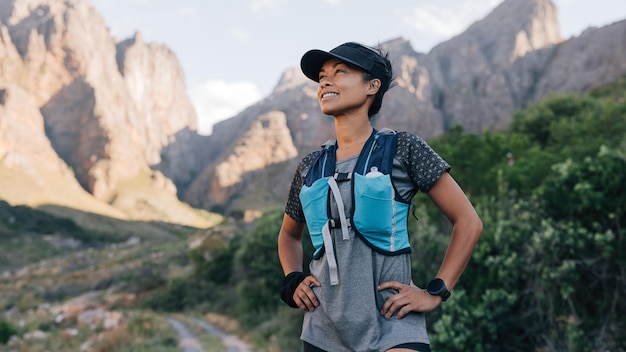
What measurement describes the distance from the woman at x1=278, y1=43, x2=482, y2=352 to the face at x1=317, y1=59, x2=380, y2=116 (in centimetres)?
1

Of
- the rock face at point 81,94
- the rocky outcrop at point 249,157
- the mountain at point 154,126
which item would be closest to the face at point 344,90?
the mountain at point 154,126

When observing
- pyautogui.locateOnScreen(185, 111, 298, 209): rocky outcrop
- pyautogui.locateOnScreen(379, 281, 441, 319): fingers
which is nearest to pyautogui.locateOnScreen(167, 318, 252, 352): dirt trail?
pyautogui.locateOnScreen(379, 281, 441, 319): fingers

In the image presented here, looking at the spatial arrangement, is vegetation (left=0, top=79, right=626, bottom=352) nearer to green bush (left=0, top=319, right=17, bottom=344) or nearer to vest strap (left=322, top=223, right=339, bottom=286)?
green bush (left=0, top=319, right=17, bottom=344)

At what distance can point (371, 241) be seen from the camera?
2.27 metres

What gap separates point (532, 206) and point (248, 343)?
12.3 metres

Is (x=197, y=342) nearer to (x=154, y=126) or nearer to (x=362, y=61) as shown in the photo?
(x=362, y=61)

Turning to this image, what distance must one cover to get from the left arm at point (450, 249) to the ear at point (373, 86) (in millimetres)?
568

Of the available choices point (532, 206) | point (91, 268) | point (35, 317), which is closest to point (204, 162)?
point (91, 268)

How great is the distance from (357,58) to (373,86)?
172 millimetres

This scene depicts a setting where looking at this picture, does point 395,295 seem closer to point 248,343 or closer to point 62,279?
point 248,343

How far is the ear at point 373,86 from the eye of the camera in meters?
2.63

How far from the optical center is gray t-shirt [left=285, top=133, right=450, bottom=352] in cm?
221

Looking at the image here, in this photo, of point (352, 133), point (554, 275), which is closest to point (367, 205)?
point (352, 133)

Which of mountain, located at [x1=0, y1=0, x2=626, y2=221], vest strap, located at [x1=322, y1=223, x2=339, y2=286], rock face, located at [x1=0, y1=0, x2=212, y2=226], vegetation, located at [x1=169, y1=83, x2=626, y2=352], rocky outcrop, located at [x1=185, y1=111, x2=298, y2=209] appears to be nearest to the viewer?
vest strap, located at [x1=322, y1=223, x2=339, y2=286]
